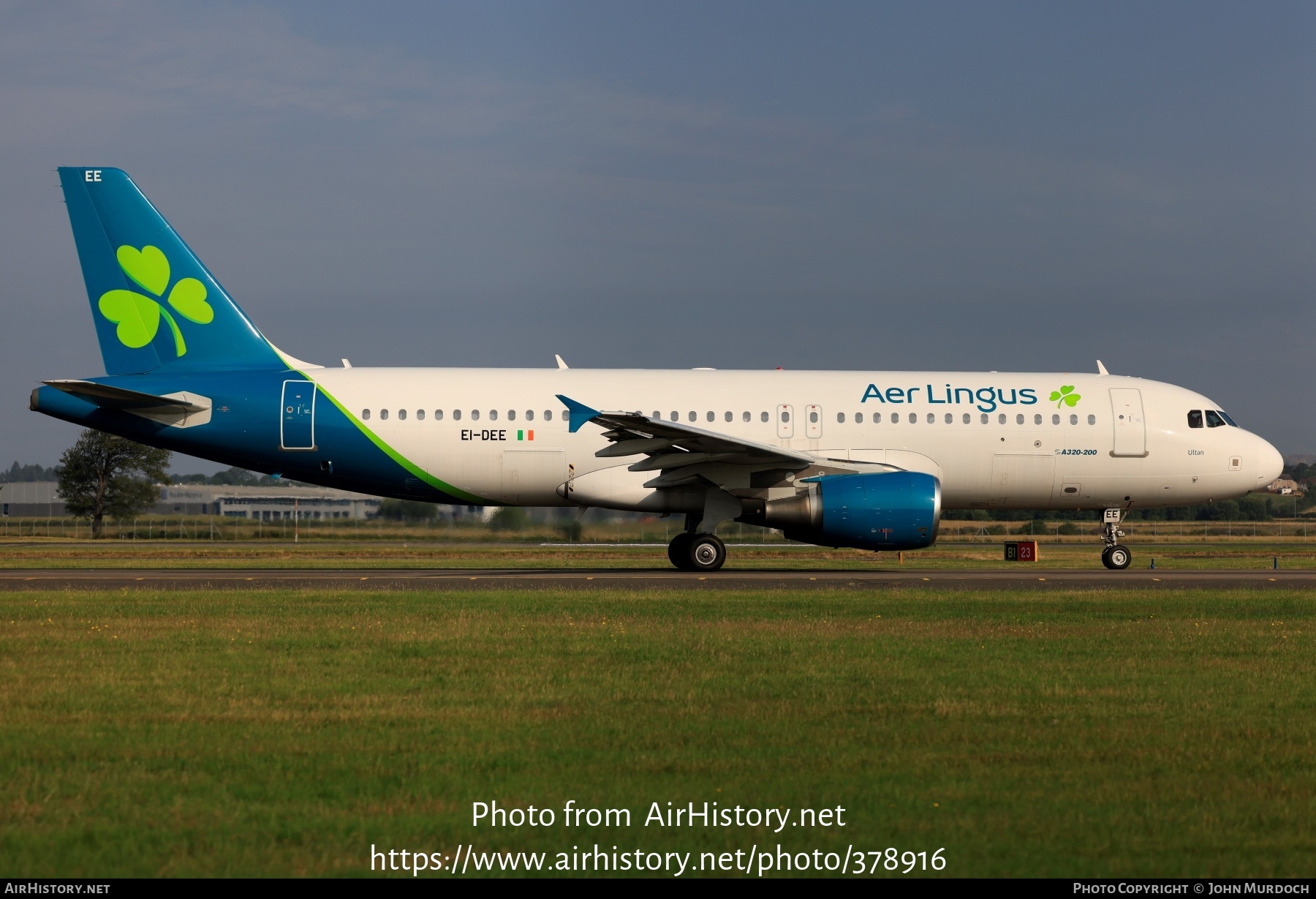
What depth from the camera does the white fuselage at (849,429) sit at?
76.1ft

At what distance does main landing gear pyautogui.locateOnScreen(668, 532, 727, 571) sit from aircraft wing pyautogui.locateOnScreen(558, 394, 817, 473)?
1.53m

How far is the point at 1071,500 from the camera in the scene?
24.7m

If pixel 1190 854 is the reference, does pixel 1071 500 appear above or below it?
above

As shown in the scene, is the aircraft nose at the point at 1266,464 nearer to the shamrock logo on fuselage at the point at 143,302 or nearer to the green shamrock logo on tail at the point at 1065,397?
the green shamrock logo on tail at the point at 1065,397

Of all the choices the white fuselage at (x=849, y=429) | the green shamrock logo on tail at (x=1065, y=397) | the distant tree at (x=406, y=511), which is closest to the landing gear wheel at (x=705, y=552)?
the white fuselage at (x=849, y=429)

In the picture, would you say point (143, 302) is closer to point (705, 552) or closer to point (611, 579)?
point (611, 579)

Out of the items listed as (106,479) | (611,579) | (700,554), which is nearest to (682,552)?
(700,554)

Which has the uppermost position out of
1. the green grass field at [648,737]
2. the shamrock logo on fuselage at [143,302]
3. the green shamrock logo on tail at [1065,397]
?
the shamrock logo on fuselage at [143,302]

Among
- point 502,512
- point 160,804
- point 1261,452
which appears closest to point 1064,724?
point 160,804

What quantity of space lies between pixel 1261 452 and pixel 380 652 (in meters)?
20.5

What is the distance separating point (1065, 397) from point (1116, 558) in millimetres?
3391

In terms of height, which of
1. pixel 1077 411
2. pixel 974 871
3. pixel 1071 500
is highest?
pixel 1077 411

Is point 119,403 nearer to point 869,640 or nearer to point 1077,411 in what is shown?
point 869,640

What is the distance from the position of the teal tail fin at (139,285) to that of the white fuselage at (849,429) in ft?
7.02
